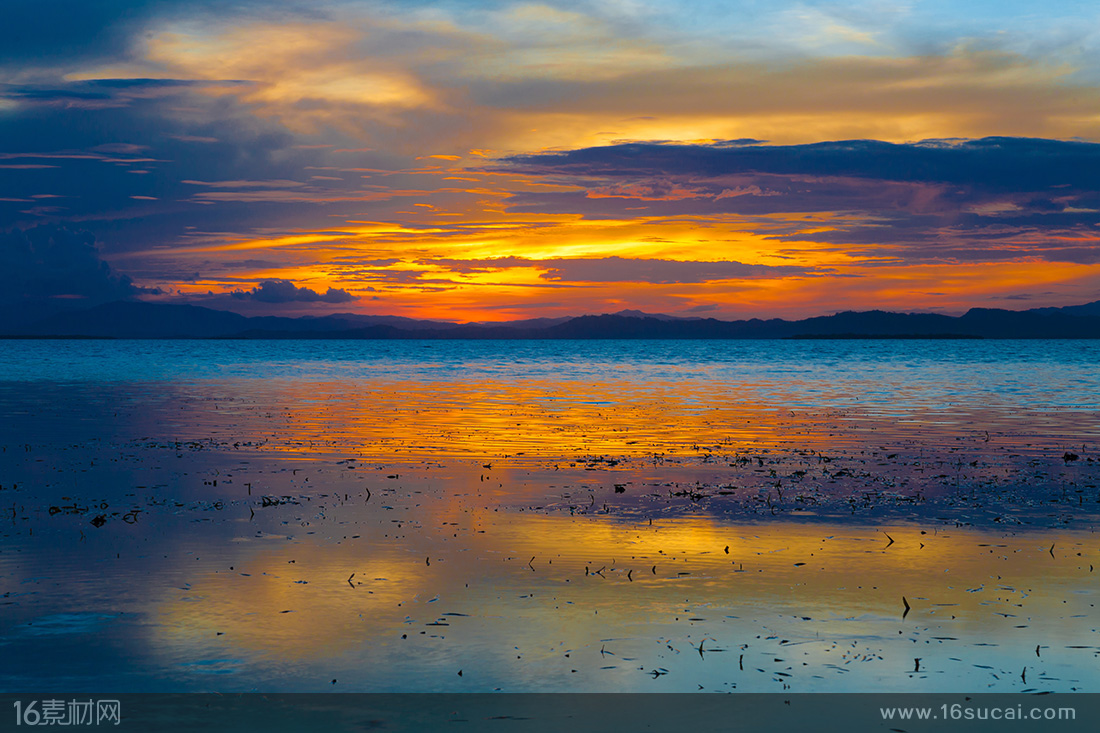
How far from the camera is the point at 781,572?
12.9m

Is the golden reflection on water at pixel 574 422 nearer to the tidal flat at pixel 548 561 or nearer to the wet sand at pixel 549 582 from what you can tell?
the tidal flat at pixel 548 561

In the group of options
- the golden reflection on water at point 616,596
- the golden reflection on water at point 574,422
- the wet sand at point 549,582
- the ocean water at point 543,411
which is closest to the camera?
the wet sand at point 549,582

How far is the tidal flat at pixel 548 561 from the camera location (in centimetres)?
941

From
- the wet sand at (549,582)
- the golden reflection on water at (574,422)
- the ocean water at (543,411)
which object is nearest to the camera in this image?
the wet sand at (549,582)

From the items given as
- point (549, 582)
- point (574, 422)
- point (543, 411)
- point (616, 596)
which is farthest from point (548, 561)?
point (543, 411)

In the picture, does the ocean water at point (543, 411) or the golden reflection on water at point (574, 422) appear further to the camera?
the ocean water at point (543, 411)

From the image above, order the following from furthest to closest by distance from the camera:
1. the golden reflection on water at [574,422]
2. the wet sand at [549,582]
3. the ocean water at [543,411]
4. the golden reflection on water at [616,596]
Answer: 1. the ocean water at [543,411]
2. the golden reflection on water at [574,422]
3. the golden reflection on water at [616,596]
4. the wet sand at [549,582]

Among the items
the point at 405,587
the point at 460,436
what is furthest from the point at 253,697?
the point at 460,436

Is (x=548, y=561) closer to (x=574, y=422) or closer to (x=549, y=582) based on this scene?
Result: (x=549, y=582)

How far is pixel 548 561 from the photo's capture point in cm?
1355

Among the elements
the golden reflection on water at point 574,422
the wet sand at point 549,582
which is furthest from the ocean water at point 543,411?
the wet sand at point 549,582

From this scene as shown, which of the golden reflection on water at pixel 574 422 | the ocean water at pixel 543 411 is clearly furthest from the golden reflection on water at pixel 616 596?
the ocean water at pixel 543 411

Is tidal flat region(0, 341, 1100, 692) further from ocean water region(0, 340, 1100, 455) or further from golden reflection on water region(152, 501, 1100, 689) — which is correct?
ocean water region(0, 340, 1100, 455)

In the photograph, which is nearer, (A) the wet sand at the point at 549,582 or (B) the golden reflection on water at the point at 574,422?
(A) the wet sand at the point at 549,582
